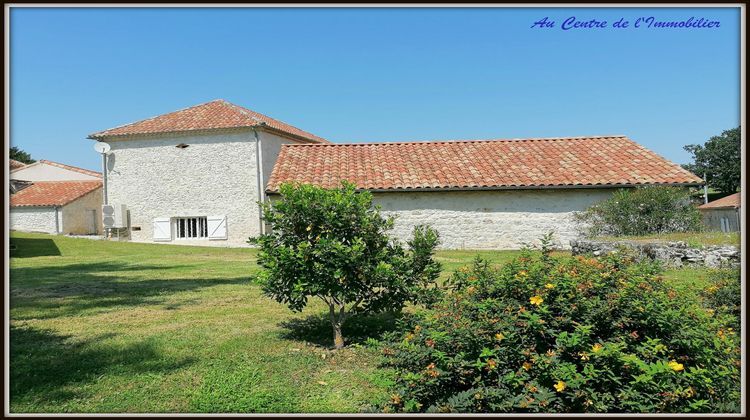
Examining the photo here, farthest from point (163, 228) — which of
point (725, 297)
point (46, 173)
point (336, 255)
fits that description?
point (725, 297)

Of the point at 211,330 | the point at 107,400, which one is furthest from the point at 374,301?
the point at 107,400

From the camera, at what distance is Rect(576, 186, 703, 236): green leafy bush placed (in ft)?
47.8

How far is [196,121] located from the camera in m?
23.1

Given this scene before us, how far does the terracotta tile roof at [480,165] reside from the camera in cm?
1742

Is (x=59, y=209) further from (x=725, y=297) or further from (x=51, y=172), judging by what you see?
(x=725, y=297)

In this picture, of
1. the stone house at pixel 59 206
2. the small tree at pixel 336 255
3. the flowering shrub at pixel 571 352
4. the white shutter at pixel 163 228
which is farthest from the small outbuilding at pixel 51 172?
the flowering shrub at pixel 571 352

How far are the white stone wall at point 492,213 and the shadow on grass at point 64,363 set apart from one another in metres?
12.8

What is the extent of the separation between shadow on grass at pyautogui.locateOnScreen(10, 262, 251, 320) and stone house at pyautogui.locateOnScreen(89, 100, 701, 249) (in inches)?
224

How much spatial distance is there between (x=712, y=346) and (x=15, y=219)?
3213 centimetres

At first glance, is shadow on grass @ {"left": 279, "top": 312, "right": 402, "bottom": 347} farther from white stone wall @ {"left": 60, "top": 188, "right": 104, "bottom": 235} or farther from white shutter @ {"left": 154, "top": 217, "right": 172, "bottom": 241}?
white stone wall @ {"left": 60, "top": 188, "right": 104, "bottom": 235}

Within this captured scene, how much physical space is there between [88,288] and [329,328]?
5928mm

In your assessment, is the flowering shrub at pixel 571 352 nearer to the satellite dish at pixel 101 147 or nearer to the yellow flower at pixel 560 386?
the yellow flower at pixel 560 386

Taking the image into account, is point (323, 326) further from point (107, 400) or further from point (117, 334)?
point (107, 400)

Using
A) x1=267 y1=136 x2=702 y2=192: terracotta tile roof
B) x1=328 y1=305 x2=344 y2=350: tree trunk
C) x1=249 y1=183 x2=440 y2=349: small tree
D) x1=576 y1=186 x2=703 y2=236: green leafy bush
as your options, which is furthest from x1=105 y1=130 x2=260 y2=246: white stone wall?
x1=249 y1=183 x2=440 y2=349: small tree
